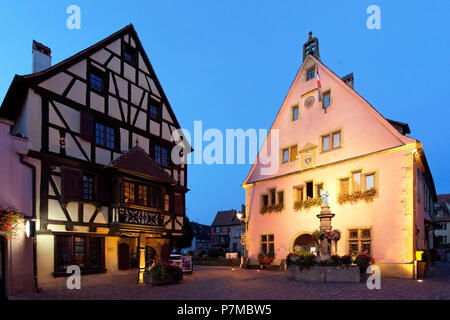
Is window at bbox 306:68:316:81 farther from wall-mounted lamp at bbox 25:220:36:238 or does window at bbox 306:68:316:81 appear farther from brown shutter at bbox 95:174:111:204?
wall-mounted lamp at bbox 25:220:36:238

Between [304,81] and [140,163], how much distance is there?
12080mm

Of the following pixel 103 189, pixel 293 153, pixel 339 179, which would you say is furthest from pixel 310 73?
pixel 103 189

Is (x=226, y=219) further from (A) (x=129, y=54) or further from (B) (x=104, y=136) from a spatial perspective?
(B) (x=104, y=136)

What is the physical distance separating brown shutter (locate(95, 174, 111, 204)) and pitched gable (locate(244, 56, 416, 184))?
11535 mm

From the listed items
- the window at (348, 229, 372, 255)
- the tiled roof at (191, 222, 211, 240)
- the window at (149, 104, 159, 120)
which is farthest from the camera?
the tiled roof at (191, 222, 211, 240)

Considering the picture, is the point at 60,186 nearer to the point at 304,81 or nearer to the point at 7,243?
the point at 7,243

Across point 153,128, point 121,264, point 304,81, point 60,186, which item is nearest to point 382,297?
→ point 121,264

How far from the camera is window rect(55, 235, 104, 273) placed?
12.4m

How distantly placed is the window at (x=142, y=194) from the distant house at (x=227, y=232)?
37.3 meters

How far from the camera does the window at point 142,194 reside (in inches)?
609

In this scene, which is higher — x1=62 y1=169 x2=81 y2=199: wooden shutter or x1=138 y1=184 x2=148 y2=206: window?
x1=62 y1=169 x2=81 y2=199: wooden shutter

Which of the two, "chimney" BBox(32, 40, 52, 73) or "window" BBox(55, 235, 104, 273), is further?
"chimney" BBox(32, 40, 52, 73)

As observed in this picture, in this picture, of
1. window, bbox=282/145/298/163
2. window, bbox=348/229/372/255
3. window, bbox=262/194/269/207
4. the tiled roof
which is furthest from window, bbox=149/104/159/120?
the tiled roof
